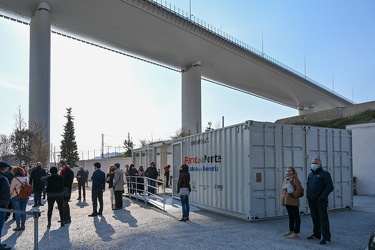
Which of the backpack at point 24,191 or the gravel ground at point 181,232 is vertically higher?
the backpack at point 24,191

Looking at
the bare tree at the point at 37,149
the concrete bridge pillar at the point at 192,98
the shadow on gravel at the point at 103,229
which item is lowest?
the shadow on gravel at the point at 103,229

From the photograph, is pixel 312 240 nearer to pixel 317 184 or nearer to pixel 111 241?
pixel 317 184

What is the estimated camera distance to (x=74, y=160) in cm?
5744

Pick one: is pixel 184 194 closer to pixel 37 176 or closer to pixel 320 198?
pixel 320 198

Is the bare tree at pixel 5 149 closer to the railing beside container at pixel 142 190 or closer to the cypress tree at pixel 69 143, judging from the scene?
the railing beside container at pixel 142 190

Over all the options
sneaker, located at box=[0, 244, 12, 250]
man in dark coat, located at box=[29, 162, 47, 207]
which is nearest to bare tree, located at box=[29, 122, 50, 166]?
man in dark coat, located at box=[29, 162, 47, 207]

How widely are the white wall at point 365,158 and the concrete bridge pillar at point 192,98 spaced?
3646 cm

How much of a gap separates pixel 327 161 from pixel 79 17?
3510 centimetres

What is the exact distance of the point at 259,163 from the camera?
379 inches

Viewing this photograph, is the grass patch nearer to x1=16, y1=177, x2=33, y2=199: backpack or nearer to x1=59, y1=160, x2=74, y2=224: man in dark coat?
x1=59, y1=160, x2=74, y2=224: man in dark coat

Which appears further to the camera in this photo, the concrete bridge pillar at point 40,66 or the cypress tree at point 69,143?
the cypress tree at point 69,143

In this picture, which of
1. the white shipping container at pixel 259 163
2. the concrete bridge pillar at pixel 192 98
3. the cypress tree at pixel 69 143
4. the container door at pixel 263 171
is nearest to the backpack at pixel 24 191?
the white shipping container at pixel 259 163

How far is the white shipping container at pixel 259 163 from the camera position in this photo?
9539 mm

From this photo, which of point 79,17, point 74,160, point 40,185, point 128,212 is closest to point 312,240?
point 128,212
